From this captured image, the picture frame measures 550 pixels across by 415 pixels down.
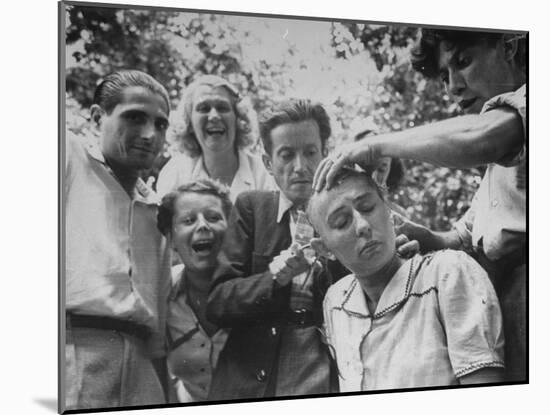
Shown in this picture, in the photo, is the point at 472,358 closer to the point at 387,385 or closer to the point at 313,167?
the point at 387,385

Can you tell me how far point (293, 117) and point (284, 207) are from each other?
446 millimetres

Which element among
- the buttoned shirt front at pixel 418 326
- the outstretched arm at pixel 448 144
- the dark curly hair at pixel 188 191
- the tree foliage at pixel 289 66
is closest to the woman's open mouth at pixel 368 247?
the buttoned shirt front at pixel 418 326

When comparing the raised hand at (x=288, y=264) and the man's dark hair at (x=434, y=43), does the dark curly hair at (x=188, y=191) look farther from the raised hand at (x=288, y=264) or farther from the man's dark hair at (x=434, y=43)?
the man's dark hair at (x=434, y=43)

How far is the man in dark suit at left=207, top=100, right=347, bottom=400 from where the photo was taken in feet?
16.9

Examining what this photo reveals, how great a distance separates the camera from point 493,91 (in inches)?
223

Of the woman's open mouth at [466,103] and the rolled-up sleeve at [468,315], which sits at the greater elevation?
the woman's open mouth at [466,103]

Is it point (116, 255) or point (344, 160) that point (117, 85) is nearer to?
point (116, 255)

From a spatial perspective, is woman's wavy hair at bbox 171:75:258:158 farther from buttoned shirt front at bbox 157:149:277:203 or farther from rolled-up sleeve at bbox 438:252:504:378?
rolled-up sleeve at bbox 438:252:504:378

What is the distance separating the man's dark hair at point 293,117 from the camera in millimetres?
5207

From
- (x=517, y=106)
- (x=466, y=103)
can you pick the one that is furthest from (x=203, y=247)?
(x=517, y=106)

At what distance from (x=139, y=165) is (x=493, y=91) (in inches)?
77.3

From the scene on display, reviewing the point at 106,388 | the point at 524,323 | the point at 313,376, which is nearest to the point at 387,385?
the point at 313,376

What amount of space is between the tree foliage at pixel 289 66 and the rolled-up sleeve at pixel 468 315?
0.26m

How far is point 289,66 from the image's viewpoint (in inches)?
207
